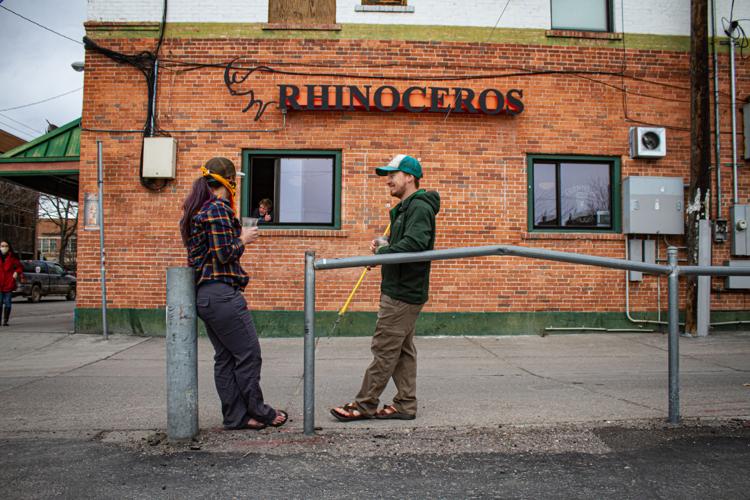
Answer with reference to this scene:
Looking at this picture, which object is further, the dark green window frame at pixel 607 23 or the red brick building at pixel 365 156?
the dark green window frame at pixel 607 23

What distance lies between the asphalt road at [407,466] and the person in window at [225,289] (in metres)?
0.25

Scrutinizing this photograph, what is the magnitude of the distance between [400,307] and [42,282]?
23920 mm

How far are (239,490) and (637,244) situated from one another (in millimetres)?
8309

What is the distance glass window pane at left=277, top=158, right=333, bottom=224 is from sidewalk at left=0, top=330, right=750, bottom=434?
2.10 metres

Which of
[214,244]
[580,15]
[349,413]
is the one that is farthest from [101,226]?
[580,15]

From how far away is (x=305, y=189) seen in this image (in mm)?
9125

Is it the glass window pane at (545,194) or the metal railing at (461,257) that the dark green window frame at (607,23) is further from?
the metal railing at (461,257)

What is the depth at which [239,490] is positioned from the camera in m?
2.84

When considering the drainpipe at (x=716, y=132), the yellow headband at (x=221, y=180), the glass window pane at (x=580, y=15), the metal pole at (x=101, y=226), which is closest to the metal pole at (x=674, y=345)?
the yellow headband at (x=221, y=180)

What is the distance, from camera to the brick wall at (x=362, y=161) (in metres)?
8.84

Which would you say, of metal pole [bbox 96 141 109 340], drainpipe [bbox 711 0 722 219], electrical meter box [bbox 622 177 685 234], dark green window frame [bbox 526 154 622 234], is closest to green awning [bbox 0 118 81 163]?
metal pole [bbox 96 141 109 340]

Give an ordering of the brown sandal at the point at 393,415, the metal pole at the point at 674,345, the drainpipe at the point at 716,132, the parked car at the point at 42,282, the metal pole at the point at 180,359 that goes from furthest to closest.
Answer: the parked car at the point at 42,282, the drainpipe at the point at 716,132, the brown sandal at the point at 393,415, the metal pole at the point at 674,345, the metal pole at the point at 180,359

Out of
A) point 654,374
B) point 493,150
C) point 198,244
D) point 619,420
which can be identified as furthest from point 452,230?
point 198,244

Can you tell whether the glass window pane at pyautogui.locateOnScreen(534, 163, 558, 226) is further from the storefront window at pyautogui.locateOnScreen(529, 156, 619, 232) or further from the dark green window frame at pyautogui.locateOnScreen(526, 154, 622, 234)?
the dark green window frame at pyautogui.locateOnScreen(526, 154, 622, 234)
